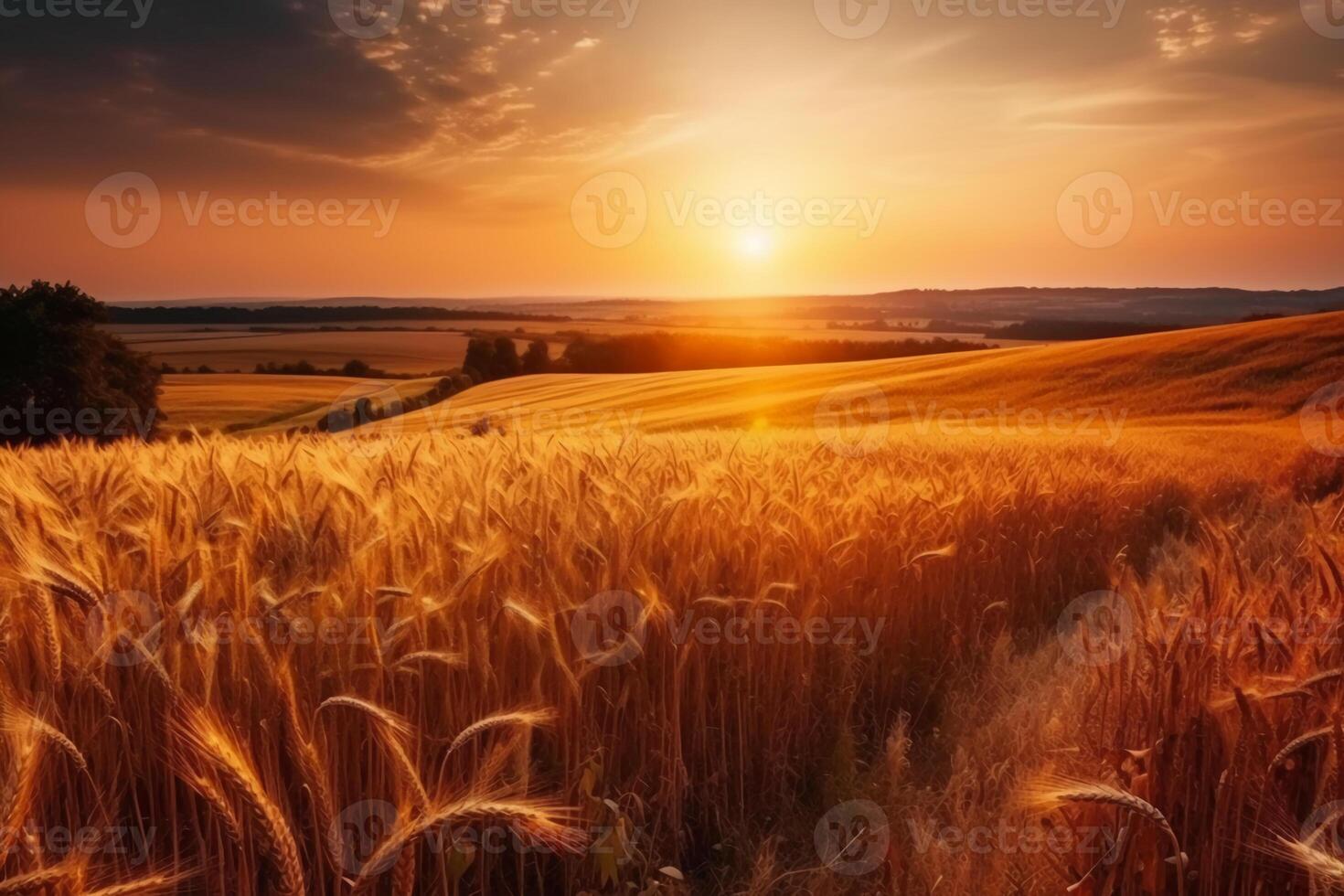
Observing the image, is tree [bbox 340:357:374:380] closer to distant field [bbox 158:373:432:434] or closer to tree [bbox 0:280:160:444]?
distant field [bbox 158:373:432:434]

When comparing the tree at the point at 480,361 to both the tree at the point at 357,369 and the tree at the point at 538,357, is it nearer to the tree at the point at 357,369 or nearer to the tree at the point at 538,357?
the tree at the point at 538,357

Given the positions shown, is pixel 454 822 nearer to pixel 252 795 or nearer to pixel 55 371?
pixel 252 795

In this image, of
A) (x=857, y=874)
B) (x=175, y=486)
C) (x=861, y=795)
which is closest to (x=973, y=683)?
(x=861, y=795)

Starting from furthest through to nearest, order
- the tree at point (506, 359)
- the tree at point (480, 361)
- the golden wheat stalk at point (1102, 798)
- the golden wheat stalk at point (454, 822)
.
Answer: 1. the tree at point (506, 359)
2. the tree at point (480, 361)
3. the golden wheat stalk at point (1102, 798)
4. the golden wheat stalk at point (454, 822)

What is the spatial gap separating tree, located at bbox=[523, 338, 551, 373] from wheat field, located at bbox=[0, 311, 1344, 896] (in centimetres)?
3814

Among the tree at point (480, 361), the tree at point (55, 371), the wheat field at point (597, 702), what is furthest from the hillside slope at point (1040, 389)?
the wheat field at point (597, 702)

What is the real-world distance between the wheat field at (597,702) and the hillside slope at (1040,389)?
643 inches

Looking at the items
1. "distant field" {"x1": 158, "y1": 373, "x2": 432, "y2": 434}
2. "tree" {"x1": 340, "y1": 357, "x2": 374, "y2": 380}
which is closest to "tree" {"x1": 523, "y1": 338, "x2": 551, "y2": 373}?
"distant field" {"x1": 158, "y1": 373, "x2": 432, "y2": 434}

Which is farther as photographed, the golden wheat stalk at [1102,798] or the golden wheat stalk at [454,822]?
the golden wheat stalk at [1102,798]

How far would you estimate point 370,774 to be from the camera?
181 cm

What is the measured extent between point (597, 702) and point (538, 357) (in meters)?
40.8

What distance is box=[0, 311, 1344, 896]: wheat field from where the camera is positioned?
1514 millimetres

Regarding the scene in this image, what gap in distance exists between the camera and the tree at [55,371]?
1927cm

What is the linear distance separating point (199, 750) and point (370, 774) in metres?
0.76
